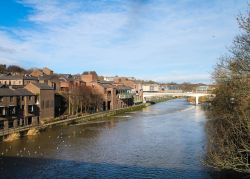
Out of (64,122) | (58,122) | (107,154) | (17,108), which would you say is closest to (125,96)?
(64,122)

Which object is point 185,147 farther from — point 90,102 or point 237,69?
point 90,102

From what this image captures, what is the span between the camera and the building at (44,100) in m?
48.6

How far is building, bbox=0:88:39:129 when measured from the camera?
4053 centimetres

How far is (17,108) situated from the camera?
142 ft

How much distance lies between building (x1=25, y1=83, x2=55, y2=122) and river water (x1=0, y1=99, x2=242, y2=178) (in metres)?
5.99

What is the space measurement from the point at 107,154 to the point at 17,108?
1842cm

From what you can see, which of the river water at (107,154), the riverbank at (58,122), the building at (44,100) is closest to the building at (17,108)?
the building at (44,100)

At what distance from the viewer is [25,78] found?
214 ft

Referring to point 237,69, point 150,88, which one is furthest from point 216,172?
point 150,88

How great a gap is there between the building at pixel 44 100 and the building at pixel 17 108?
82 cm

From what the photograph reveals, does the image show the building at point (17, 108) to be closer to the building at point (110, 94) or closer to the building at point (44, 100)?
the building at point (44, 100)

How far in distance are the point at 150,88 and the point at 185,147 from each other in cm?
14330

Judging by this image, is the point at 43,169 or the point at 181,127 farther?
the point at 181,127

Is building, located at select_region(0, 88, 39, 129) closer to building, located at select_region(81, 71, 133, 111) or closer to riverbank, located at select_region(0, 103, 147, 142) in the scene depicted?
riverbank, located at select_region(0, 103, 147, 142)
